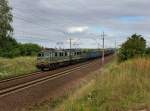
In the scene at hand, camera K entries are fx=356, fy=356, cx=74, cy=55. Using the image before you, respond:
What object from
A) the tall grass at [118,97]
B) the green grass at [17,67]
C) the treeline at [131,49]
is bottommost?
the green grass at [17,67]

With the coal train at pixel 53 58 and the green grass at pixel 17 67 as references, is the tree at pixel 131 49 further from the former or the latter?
the green grass at pixel 17 67

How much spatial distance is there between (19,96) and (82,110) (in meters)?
9.07

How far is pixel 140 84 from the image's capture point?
A: 49.5 ft

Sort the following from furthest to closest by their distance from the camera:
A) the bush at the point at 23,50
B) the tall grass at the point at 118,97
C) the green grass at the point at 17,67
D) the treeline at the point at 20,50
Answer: the bush at the point at 23,50, the treeline at the point at 20,50, the green grass at the point at 17,67, the tall grass at the point at 118,97

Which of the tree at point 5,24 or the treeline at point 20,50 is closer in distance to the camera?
the tree at point 5,24

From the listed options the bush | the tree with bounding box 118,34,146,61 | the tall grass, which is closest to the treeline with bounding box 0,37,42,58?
the bush

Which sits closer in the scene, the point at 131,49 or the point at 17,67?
the point at 131,49

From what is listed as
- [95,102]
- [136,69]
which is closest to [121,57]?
[136,69]

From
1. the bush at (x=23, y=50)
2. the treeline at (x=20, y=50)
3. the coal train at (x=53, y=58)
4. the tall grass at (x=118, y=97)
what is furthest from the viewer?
the bush at (x=23, y=50)

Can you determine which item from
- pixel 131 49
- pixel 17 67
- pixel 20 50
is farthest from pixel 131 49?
pixel 20 50

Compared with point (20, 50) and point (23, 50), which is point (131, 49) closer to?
point (20, 50)

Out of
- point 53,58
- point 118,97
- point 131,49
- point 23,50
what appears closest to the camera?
point 118,97

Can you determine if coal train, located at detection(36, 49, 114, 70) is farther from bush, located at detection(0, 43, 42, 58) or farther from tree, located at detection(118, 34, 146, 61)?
bush, located at detection(0, 43, 42, 58)

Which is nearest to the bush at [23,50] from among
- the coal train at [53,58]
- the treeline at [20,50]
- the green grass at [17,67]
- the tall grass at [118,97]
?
the treeline at [20,50]
